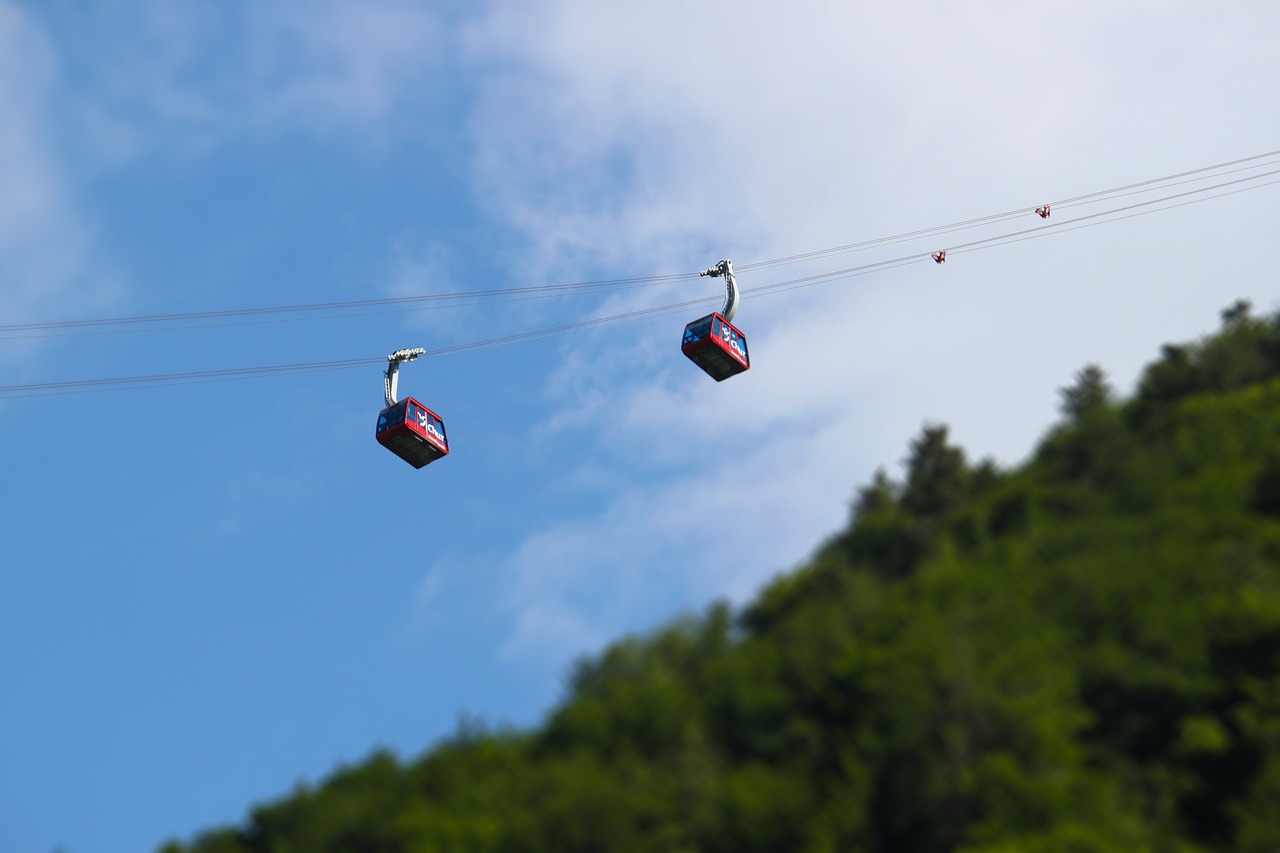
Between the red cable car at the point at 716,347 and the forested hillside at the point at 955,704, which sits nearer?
the forested hillside at the point at 955,704

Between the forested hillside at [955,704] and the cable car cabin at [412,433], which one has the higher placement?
the cable car cabin at [412,433]

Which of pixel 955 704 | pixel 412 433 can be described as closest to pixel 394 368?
pixel 412 433

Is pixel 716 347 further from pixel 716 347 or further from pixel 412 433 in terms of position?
pixel 412 433

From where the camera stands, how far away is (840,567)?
193 feet

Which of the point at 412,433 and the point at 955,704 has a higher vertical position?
the point at 412,433

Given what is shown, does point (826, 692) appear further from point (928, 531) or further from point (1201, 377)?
point (1201, 377)

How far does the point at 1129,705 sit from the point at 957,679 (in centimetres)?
526

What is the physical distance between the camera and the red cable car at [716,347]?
56906 mm

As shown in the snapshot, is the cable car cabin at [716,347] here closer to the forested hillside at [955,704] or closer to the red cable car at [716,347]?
the red cable car at [716,347]

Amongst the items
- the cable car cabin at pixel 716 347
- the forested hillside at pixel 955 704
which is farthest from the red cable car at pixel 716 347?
the forested hillside at pixel 955 704

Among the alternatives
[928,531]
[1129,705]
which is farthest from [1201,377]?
[1129,705]

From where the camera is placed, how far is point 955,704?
→ 145 ft

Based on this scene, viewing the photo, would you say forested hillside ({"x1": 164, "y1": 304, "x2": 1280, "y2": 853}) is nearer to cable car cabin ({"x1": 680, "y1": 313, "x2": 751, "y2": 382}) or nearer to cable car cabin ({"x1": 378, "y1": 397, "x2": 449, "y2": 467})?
cable car cabin ({"x1": 680, "y1": 313, "x2": 751, "y2": 382})

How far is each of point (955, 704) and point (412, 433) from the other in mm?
24248
